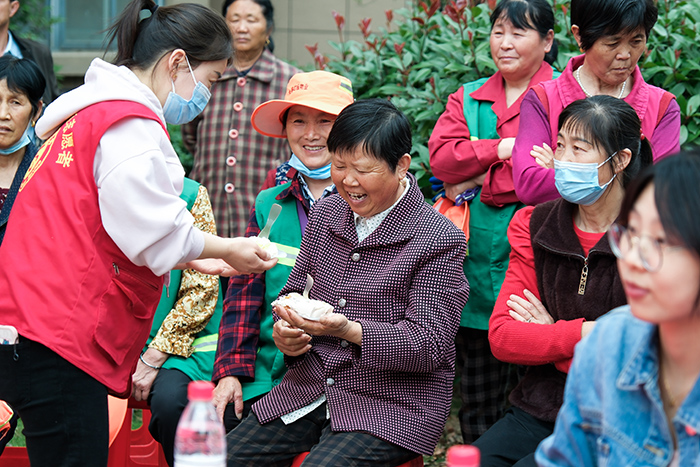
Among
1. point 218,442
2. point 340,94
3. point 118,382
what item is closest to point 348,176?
point 340,94

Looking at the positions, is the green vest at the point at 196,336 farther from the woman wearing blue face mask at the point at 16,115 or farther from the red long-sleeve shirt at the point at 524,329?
the red long-sleeve shirt at the point at 524,329

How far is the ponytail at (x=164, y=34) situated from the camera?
262 cm

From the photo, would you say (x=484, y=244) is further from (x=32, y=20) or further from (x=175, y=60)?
(x=32, y=20)

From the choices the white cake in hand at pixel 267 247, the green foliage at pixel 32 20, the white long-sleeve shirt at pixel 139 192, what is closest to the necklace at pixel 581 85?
the white cake in hand at pixel 267 247

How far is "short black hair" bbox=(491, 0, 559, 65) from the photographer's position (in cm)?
343

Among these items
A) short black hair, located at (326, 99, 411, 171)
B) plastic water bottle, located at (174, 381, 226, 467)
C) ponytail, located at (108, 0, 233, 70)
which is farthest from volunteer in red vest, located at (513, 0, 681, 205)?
plastic water bottle, located at (174, 381, 226, 467)

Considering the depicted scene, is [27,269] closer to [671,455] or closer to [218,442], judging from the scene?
[218,442]

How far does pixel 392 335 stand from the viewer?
254 centimetres

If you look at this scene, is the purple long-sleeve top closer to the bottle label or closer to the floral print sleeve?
the floral print sleeve

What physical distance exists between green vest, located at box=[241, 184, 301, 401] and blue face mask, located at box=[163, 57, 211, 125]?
65cm

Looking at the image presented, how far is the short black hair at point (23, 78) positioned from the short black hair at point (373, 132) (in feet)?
6.22

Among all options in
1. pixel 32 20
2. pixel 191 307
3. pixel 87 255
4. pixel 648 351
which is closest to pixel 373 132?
pixel 87 255

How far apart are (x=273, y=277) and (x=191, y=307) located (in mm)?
480

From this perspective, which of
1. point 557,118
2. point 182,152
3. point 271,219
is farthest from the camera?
point 182,152
